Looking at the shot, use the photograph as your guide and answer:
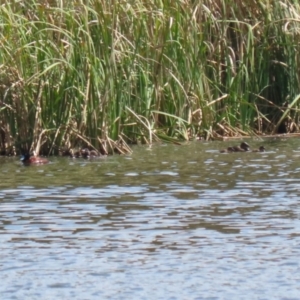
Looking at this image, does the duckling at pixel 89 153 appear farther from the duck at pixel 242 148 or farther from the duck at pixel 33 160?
the duck at pixel 242 148

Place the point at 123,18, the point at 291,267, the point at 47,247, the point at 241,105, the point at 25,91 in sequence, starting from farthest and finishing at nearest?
the point at 241,105 → the point at 123,18 → the point at 25,91 → the point at 47,247 → the point at 291,267

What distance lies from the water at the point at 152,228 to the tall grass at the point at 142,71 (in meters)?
0.60

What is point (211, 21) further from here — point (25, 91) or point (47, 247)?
point (47, 247)

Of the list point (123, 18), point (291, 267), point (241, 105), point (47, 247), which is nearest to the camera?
point (291, 267)

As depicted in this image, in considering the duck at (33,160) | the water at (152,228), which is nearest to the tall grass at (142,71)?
the duck at (33,160)

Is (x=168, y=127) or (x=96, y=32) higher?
(x=96, y=32)

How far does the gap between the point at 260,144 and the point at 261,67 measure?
4.66 feet

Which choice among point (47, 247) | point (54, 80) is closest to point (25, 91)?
point (54, 80)

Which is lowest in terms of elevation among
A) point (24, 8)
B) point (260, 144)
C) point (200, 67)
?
point (260, 144)

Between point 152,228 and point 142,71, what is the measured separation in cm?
521

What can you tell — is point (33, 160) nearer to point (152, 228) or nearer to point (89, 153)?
point (89, 153)

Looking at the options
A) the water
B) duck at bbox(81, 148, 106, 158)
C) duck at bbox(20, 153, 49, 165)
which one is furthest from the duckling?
duck at bbox(20, 153, 49, 165)

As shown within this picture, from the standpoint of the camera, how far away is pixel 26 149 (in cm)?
1188

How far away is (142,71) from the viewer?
41.6 feet
